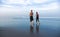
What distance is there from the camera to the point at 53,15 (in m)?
4.15

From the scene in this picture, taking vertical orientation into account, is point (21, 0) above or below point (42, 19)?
above

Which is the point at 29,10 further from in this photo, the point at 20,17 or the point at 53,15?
the point at 53,15

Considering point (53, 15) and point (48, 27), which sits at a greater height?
point (53, 15)

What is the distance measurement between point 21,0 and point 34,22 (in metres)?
0.54

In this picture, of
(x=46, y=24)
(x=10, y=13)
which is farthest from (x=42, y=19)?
(x=10, y=13)

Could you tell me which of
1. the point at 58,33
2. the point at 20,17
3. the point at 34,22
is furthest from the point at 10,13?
the point at 58,33

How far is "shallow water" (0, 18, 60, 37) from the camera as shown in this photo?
4133 mm

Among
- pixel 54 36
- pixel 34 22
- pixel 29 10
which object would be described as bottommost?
pixel 54 36

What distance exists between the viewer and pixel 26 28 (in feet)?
13.7

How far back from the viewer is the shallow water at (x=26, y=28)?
13.6 ft

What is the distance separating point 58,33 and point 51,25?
221 mm

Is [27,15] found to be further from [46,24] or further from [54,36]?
[54,36]

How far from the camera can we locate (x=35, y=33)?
13.6 feet

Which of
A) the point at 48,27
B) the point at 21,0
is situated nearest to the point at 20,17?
the point at 21,0
